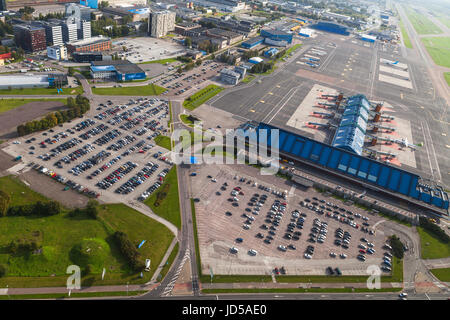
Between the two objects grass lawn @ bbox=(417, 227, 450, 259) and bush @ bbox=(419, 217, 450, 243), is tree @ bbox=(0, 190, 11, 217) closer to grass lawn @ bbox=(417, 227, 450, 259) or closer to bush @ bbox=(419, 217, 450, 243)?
grass lawn @ bbox=(417, 227, 450, 259)

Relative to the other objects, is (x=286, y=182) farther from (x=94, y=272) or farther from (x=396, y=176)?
(x=94, y=272)

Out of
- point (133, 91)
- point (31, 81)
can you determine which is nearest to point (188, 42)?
point (133, 91)

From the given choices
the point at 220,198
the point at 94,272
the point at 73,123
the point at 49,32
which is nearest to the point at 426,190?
the point at 220,198

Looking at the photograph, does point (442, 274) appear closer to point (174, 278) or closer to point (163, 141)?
point (174, 278)

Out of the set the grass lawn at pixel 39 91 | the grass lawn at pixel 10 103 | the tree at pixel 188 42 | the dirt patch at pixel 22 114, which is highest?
the tree at pixel 188 42

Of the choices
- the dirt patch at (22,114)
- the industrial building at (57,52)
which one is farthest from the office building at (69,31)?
the dirt patch at (22,114)

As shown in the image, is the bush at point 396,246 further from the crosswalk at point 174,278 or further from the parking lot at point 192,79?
the parking lot at point 192,79
